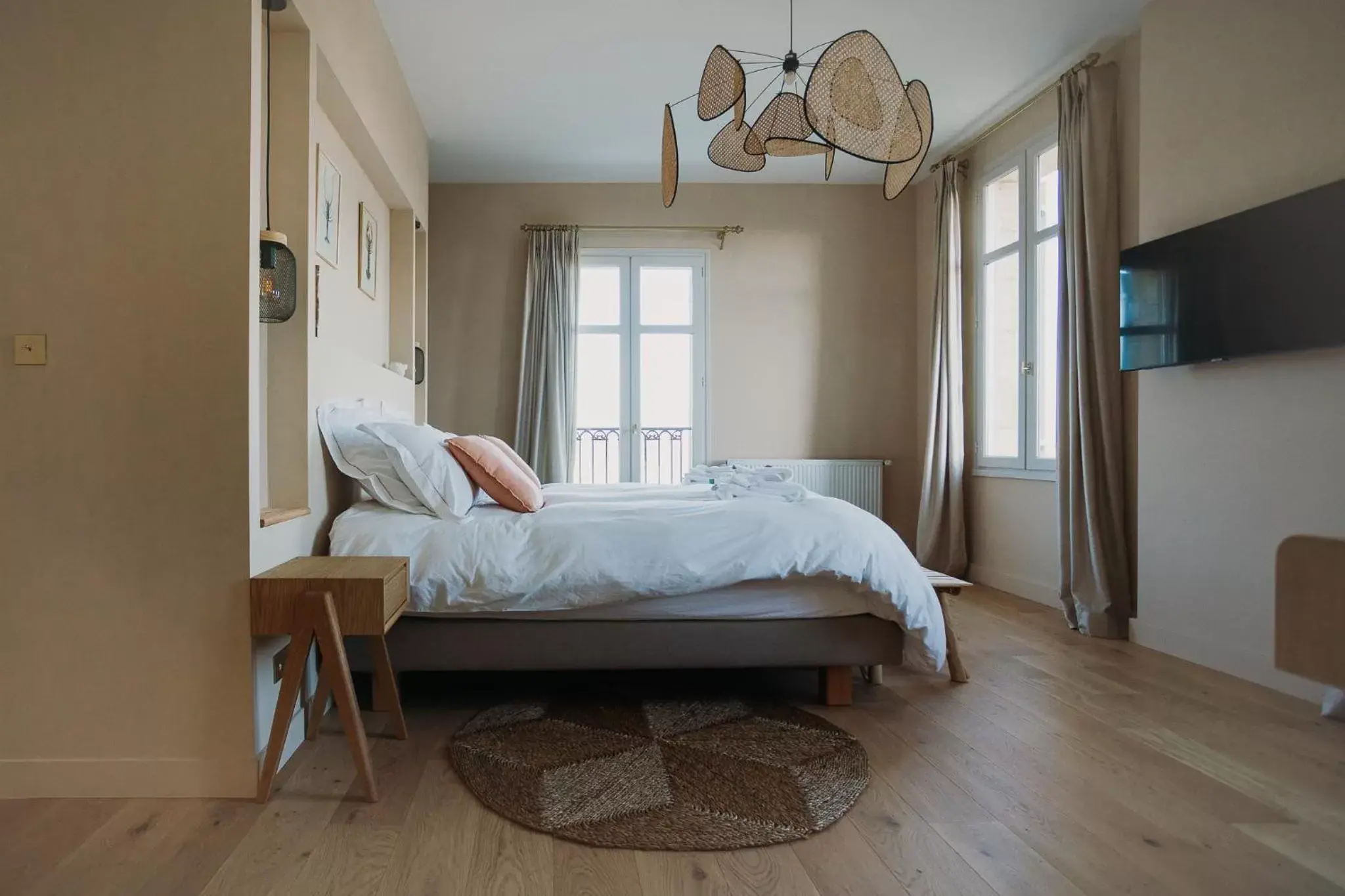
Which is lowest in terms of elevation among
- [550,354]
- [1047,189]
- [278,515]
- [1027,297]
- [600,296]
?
[278,515]

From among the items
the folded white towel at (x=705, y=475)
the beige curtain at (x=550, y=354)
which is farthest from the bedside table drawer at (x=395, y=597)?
the beige curtain at (x=550, y=354)

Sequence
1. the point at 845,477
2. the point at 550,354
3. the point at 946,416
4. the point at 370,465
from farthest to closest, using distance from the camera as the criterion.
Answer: the point at 845,477 → the point at 550,354 → the point at 946,416 → the point at 370,465

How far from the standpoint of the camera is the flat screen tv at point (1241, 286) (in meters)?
2.41

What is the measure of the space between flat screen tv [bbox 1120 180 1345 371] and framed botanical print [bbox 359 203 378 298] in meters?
3.41

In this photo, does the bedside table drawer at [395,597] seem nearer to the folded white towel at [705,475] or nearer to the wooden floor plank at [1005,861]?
the wooden floor plank at [1005,861]

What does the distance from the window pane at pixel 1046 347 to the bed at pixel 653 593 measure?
2.13 meters

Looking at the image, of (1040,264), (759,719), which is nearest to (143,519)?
(759,719)

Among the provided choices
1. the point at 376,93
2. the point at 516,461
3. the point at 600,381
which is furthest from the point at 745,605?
the point at 600,381

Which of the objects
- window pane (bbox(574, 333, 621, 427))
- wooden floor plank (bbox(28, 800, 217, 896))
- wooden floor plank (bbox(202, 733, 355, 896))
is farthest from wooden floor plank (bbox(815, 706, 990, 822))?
window pane (bbox(574, 333, 621, 427))

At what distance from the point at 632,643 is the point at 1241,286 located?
2513 millimetres

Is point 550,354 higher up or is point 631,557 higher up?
point 550,354

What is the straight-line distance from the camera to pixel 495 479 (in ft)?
8.74

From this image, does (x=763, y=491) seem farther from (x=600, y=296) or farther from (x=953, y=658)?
(x=600, y=296)

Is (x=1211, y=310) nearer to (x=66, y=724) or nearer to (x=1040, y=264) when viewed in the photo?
(x=1040, y=264)
